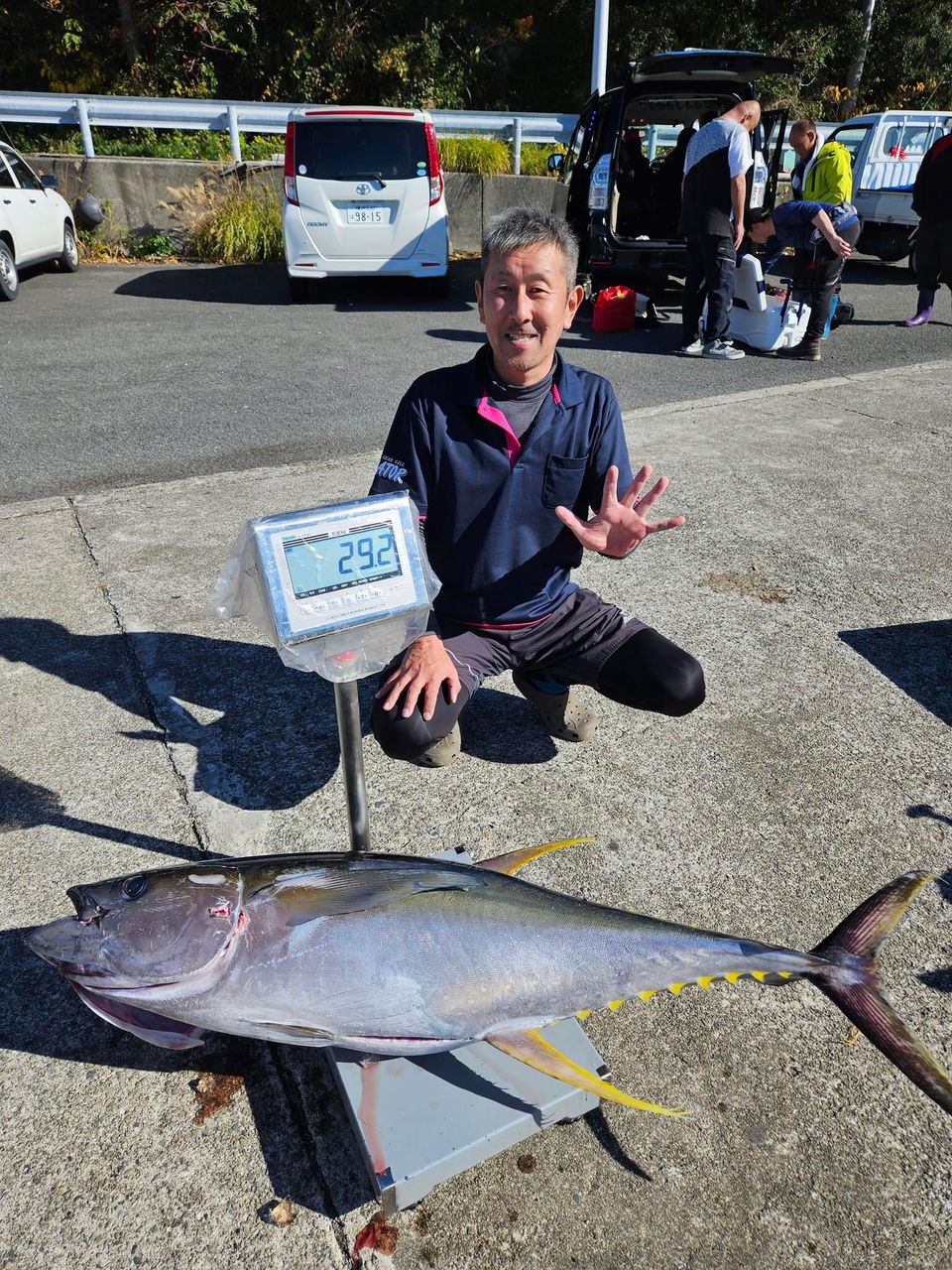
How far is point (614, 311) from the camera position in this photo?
8.64 metres

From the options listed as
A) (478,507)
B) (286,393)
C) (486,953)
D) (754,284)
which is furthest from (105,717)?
(754,284)

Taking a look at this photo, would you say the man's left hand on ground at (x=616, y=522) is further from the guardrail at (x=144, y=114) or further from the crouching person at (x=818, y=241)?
the guardrail at (x=144, y=114)

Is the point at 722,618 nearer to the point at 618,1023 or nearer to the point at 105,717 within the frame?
the point at 618,1023

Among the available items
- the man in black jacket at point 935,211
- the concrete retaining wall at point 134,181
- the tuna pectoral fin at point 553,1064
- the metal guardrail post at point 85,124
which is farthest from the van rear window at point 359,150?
the tuna pectoral fin at point 553,1064

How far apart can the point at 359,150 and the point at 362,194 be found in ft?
2.01

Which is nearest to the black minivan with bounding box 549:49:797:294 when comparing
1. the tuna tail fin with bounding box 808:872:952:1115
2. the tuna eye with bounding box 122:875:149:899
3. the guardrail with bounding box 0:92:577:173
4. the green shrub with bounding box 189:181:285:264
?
the green shrub with bounding box 189:181:285:264

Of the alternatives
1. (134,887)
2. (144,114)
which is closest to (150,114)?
(144,114)

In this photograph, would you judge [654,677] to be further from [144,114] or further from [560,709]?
[144,114]

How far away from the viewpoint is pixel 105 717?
2.86 meters

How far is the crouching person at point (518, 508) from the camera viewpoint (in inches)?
91.0

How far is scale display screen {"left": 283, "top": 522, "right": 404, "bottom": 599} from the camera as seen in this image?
161cm

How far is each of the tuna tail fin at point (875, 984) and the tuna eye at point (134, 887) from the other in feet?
4.16

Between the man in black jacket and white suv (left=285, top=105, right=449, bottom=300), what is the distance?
15.8 ft

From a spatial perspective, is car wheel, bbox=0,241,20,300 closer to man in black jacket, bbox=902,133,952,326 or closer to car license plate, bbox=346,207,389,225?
car license plate, bbox=346,207,389,225
